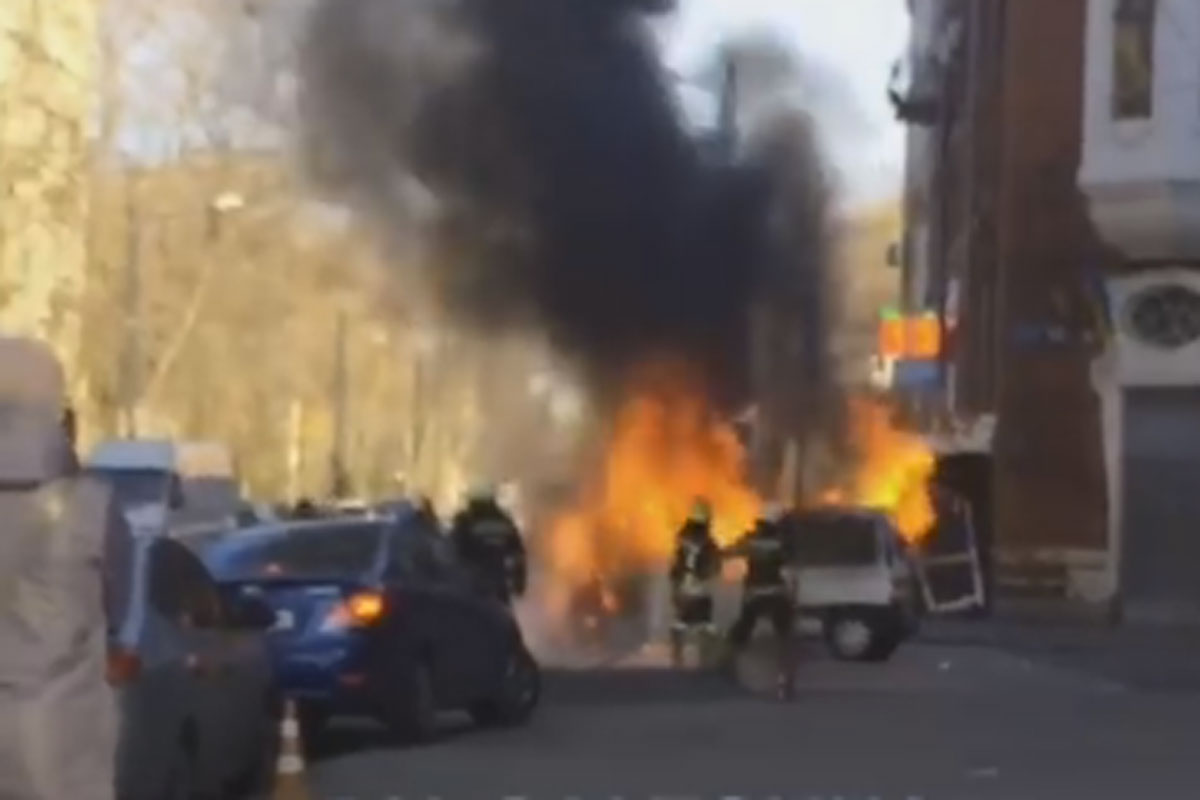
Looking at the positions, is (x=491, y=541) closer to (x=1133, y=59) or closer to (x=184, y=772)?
(x=184, y=772)

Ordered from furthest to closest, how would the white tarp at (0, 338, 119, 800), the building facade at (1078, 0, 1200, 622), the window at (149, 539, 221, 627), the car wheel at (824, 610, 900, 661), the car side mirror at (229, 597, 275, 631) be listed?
the building facade at (1078, 0, 1200, 622), the car wheel at (824, 610, 900, 661), the car side mirror at (229, 597, 275, 631), the window at (149, 539, 221, 627), the white tarp at (0, 338, 119, 800)

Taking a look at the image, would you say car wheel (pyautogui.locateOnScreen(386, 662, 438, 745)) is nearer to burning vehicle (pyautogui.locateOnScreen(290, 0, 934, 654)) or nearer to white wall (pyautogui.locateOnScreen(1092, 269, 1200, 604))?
burning vehicle (pyautogui.locateOnScreen(290, 0, 934, 654))

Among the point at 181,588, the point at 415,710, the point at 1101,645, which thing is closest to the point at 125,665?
the point at 181,588

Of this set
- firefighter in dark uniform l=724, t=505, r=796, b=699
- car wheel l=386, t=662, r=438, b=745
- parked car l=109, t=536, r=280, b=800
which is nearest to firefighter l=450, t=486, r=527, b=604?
firefighter in dark uniform l=724, t=505, r=796, b=699

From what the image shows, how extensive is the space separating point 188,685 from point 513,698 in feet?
26.9

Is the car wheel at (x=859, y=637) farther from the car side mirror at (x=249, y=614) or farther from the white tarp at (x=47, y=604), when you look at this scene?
the white tarp at (x=47, y=604)

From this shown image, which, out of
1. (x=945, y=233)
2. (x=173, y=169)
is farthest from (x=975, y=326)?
(x=173, y=169)

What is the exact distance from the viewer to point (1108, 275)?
48.0 metres

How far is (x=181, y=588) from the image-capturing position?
1570 centimetres

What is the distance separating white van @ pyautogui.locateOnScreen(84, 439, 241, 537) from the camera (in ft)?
107

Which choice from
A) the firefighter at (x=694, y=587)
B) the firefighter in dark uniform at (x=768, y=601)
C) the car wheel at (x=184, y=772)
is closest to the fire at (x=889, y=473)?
the firefighter at (x=694, y=587)

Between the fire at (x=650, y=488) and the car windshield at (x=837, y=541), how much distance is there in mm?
2279

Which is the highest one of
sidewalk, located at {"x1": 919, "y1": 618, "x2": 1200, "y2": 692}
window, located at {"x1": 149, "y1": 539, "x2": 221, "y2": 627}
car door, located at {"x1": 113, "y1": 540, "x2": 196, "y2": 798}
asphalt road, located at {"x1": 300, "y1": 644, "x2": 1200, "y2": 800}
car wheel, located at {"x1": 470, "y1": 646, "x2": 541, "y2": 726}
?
window, located at {"x1": 149, "y1": 539, "x2": 221, "y2": 627}

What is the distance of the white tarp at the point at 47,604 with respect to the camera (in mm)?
7543
